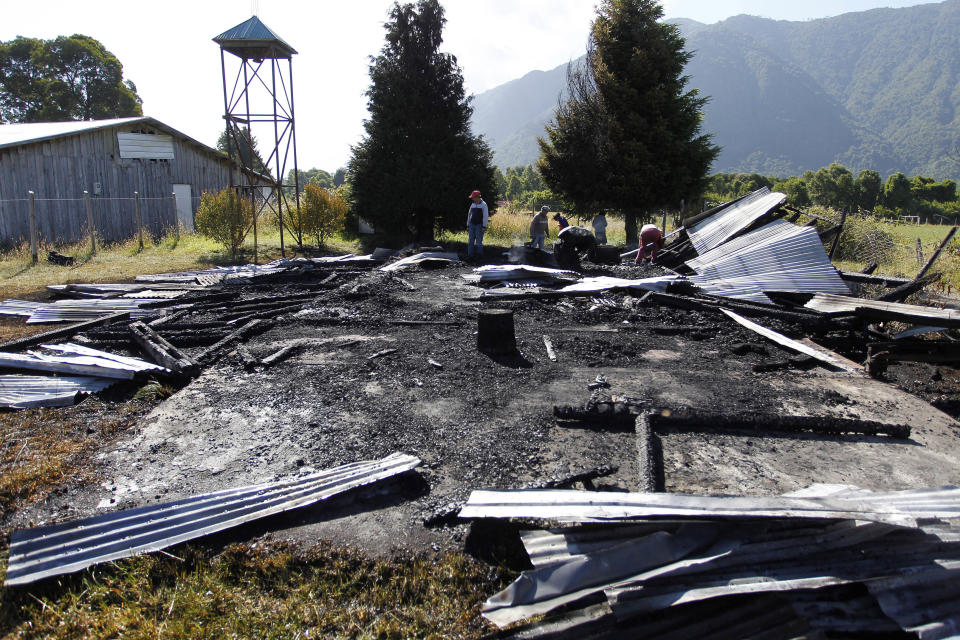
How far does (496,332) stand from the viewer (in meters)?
6.61

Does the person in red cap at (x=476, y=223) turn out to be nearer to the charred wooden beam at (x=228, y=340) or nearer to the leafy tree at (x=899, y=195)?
the charred wooden beam at (x=228, y=340)

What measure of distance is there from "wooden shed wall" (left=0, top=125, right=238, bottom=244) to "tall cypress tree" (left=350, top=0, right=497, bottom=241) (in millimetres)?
8929

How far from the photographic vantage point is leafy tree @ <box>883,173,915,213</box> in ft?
138

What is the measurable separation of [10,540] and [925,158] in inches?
9613

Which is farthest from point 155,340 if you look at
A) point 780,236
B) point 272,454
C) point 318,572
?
point 780,236

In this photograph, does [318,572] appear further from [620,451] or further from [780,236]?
[780,236]

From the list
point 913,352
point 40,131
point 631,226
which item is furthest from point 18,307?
point 631,226

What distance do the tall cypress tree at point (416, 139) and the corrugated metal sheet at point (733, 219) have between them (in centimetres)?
817

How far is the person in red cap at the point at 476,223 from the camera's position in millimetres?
15148

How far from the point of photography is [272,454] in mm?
3996

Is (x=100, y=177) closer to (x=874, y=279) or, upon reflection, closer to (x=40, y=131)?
(x=40, y=131)

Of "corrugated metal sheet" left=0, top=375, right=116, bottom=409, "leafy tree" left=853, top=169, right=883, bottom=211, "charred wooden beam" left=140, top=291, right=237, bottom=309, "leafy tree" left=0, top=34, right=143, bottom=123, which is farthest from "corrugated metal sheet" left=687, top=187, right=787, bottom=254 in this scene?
"leafy tree" left=0, top=34, right=143, bottom=123

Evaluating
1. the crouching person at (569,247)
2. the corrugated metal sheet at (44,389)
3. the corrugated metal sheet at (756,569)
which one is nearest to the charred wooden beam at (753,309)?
the crouching person at (569,247)

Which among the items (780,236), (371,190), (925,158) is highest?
(925,158)
